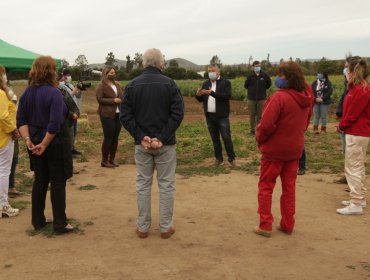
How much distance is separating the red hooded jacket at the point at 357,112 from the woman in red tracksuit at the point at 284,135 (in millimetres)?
794

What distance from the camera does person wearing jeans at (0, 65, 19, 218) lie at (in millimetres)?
4793

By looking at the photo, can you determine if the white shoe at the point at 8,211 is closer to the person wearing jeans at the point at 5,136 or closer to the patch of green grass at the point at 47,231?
the person wearing jeans at the point at 5,136

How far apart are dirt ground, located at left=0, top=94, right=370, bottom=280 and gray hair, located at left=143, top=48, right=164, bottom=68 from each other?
1761mm

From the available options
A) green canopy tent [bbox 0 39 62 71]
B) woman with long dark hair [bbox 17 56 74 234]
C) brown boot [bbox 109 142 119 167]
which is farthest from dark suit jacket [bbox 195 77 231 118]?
green canopy tent [bbox 0 39 62 71]

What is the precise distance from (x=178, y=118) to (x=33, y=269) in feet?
6.22

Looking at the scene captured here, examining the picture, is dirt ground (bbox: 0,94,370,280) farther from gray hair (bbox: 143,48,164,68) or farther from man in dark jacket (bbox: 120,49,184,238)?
gray hair (bbox: 143,48,164,68)

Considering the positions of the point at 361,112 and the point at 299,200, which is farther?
the point at 299,200

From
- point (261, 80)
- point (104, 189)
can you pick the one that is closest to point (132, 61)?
point (261, 80)

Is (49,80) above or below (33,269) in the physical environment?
above

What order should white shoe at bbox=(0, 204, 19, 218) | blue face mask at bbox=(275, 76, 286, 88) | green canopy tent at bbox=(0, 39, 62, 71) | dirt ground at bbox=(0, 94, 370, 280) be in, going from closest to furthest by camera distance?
dirt ground at bbox=(0, 94, 370, 280) → blue face mask at bbox=(275, 76, 286, 88) → white shoe at bbox=(0, 204, 19, 218) → green canopy tent at bbox=(0, 39, 62, 71)

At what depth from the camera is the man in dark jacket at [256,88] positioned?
36.8 ft

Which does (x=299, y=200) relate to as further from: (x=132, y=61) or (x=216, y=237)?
(x=132, y=61)

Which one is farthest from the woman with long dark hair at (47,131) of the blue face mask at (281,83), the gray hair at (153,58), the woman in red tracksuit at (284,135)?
the blue face mask at (281,83)

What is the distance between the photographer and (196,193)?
6.03 metres
